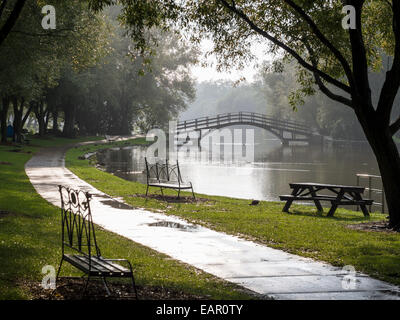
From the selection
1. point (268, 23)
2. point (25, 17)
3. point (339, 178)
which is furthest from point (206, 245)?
point (339, 178)

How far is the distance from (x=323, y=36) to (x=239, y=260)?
6400mm

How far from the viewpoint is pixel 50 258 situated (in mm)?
8156

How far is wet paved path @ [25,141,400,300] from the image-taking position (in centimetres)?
699

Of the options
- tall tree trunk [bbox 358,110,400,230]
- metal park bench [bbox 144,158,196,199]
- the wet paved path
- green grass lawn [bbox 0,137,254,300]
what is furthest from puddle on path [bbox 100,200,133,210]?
tall tree trunk [bbox 358,110,400,230]

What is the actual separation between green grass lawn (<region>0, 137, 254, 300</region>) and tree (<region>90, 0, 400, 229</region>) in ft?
15.2

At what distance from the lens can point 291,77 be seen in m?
87.4

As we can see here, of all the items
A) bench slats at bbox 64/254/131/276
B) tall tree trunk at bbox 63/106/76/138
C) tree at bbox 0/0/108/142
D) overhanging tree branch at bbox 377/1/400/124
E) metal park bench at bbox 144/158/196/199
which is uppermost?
tree at bbox 0/0/108/142

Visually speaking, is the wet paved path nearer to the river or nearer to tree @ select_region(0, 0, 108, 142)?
the river

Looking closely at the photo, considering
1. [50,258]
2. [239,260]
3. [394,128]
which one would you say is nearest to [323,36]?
[394,128]

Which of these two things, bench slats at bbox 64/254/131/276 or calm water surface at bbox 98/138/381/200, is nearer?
bench slats at bbox 64/254/131/276

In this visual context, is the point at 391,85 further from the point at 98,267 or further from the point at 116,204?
the point at 98,267
